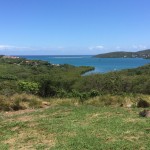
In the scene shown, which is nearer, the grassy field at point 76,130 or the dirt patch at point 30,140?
the grassy field at point 76,130

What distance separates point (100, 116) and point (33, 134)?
2.54 metres

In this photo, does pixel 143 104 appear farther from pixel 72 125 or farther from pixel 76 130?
pixel 76 130

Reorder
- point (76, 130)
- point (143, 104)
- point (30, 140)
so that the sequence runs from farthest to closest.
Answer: point (143, 104), point (76, 130), point (30, 140)

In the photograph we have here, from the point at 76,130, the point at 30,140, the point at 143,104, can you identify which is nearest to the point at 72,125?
the point at 76,130

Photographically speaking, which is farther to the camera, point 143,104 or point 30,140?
point 143,104

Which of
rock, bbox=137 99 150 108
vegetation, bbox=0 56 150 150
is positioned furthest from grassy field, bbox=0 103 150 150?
rock, bbox=137 99 150 108

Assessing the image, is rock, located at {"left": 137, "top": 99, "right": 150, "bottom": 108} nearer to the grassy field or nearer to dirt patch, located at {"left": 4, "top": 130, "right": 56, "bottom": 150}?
the grassy field

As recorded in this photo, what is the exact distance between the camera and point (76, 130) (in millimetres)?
7801

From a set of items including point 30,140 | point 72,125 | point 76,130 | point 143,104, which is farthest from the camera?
point 143,104

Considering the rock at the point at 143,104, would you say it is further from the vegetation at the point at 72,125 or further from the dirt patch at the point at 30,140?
the dirt patch at the point at 30,140

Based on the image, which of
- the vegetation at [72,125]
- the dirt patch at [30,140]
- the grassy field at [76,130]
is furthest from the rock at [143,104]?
the dirt patch at [30,140]

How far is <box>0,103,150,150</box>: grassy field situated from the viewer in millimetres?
6625

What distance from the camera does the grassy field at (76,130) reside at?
662 centimetres

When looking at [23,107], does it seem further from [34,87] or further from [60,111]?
[34,87]
